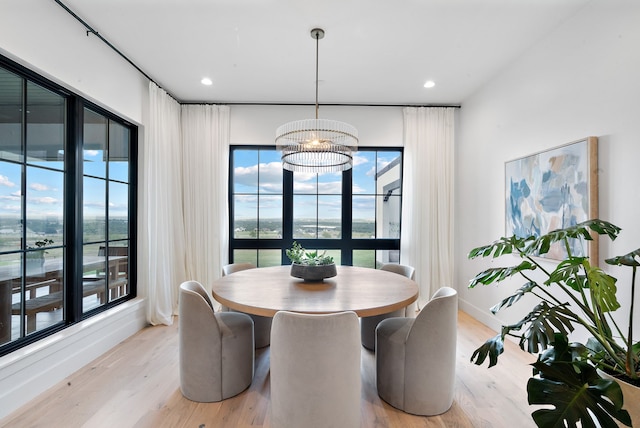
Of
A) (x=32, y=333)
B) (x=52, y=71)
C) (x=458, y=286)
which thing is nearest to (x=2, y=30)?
(x=52, y=71)

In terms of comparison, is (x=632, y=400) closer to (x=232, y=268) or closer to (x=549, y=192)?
(x=549, y=192)

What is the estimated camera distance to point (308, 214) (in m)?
4.30

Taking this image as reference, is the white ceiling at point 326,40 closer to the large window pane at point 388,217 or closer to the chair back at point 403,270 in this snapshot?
the large window pane at point 388,217

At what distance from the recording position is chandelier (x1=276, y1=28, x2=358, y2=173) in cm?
235

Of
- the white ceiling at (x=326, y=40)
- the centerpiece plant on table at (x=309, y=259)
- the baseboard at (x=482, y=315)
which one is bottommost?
the baseboard at (x=482, y=315)

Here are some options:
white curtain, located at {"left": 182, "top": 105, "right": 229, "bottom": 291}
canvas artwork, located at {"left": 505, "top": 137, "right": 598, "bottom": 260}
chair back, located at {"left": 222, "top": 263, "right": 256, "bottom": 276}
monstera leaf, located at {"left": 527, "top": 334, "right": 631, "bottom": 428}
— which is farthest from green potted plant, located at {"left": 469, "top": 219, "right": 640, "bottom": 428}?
white curtain, located at {"left": 182, "top": 105, "right": 229, "bottom": 291}

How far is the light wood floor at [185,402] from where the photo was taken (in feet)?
6.08

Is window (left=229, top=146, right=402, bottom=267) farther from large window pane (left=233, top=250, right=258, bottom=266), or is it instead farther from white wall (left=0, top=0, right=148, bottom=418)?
white wall (left=0, top=0, right=148, bottom=418)

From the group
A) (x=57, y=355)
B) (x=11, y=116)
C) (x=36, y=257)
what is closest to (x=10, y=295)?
(x=36, y=257)

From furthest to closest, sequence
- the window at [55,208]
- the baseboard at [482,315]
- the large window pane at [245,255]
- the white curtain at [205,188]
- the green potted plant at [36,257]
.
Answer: the large window pane at [245,255] < the white curtain at [205,188] < the baseboard at [482,315] < the green potted plant at [36,257] < the window at [55,208]

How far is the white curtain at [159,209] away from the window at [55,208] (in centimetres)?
23

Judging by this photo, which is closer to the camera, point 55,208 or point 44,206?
point 44,206

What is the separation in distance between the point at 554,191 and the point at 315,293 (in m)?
2.16

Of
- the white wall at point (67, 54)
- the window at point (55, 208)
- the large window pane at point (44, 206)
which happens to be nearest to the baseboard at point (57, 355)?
the window at point (55, 208)
